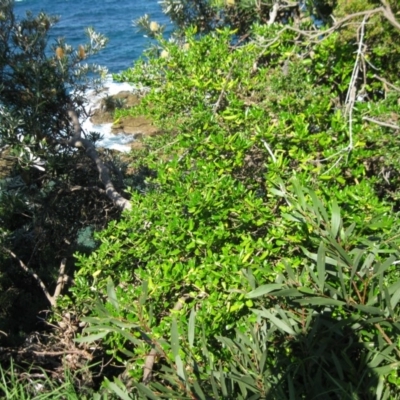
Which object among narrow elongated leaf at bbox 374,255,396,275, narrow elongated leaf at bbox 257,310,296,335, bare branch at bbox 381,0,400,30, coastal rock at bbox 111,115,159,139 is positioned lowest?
coastal rock at bbox 111,115,159,139

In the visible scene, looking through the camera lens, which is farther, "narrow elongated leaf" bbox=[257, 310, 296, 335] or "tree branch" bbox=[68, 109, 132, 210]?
"tree branch" bbox=[68, 109, 132, 210]

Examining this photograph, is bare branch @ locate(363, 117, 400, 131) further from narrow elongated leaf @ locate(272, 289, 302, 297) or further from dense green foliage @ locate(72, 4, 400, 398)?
narrow elongated leaf @ locate(272, 289, 302, 297)

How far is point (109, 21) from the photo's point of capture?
103 feet

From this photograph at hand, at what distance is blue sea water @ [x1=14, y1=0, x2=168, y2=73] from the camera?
24.5 meters

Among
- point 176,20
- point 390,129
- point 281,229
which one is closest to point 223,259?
point 281,229

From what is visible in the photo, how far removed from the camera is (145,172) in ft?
25.2

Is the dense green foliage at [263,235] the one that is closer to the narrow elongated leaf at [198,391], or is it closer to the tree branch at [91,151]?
the narrow elongated leaf at [198,391]

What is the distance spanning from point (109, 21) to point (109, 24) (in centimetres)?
87

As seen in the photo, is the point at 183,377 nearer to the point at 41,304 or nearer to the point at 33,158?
the point at 33,158

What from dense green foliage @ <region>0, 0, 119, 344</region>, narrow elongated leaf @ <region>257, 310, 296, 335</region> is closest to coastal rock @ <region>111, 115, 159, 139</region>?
dense green foliage @ <region>0, 0, 119, 344</region>

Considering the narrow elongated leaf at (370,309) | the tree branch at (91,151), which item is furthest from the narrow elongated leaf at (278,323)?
the tree branch at (91,151)

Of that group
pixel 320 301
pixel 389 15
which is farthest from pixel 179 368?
pixel 389 15

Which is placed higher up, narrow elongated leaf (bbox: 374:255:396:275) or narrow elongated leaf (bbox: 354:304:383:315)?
narrow elongated leaf (bbox: 374:255:396:275)

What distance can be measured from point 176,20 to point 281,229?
5973 mm
